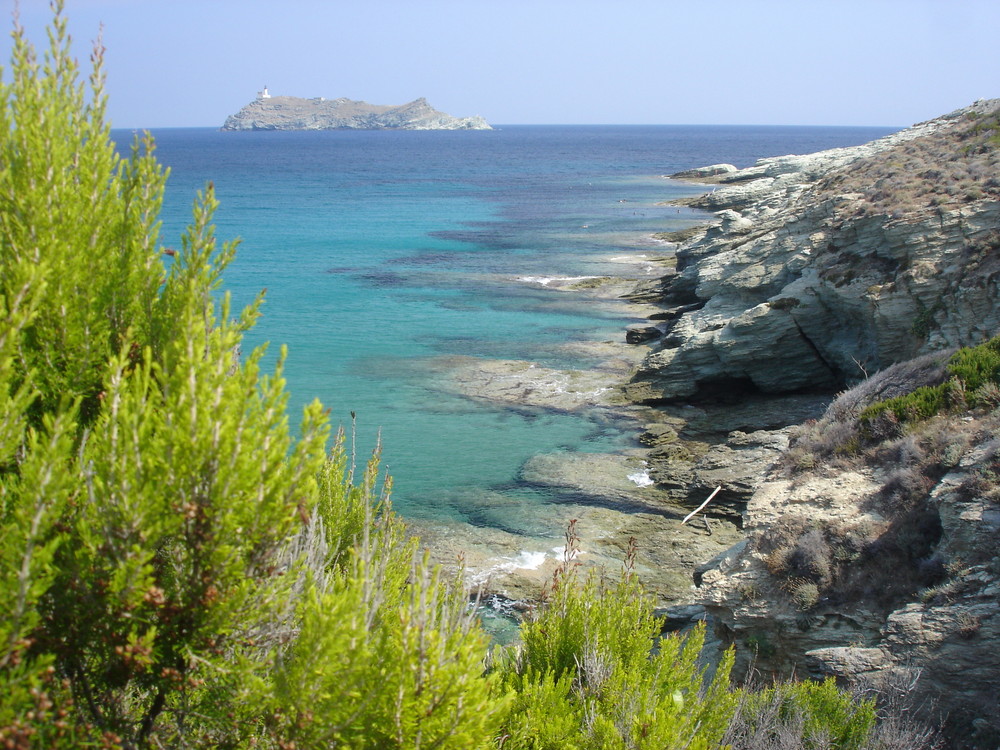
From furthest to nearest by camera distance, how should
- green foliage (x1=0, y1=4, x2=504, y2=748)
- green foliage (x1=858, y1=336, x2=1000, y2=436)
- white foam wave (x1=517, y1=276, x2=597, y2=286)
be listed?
white foam wave (x1=517, y1=276, x2=597, y2=286), green foliage (x1=858, y1=336, x2=1000, y2=436), green foliage (x1=0, y1=4, x2=504, y2=748)

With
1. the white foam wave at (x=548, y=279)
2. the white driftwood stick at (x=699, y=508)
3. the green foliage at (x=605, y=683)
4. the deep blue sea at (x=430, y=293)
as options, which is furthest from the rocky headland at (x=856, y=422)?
the white foam wave at (x=548, y=279)

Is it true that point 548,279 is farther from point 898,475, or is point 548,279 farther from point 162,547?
point 162,547

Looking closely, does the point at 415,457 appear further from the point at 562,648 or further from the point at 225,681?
the point at 225,681

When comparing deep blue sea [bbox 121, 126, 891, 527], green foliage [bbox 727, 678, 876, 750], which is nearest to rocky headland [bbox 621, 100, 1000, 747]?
green foliage [bbox 727, 678, 876, 750]

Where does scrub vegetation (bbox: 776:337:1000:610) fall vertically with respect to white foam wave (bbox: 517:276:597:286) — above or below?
below

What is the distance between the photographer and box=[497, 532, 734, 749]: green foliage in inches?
257

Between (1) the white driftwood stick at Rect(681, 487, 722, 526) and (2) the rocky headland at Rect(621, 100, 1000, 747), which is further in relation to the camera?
(1) the white driftwood stick at Rect(681, 487, 722, 526)

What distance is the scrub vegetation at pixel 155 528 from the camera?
14.0ft

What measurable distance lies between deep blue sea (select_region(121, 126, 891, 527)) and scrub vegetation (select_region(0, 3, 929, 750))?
498 inches

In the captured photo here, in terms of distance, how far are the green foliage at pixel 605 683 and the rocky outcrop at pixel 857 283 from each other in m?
14.8

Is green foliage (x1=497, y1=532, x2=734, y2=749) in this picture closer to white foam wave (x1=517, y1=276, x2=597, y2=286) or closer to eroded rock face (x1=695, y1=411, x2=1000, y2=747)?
eroded rock face (x1=695, y1=411, x2=1000, y2=747)

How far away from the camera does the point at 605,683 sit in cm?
703

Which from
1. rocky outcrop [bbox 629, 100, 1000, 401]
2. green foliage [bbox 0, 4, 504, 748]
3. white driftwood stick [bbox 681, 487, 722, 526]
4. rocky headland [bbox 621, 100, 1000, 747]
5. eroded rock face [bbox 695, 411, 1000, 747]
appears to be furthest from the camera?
rocky outcrop [bbox 629, 100, 1000, 401]

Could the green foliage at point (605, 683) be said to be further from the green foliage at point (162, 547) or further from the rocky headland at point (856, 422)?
the rocky headland at point (856, 422)
